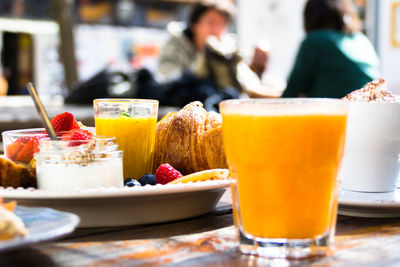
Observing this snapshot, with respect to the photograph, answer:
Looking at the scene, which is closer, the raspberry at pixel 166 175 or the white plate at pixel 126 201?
the white plate at pixel 126 201

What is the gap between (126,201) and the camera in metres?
0.72

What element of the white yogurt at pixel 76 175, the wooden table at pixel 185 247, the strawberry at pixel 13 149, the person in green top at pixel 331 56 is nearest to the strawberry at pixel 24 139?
the strawberry at pixel 13 149

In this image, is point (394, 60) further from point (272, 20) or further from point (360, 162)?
point (360, 162)

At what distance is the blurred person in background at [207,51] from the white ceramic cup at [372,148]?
116 inches

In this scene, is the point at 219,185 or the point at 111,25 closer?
the point at 219,185

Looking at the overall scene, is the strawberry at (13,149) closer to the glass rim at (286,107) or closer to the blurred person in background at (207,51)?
the glass rim at (286,107)

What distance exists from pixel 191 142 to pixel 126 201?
268mm

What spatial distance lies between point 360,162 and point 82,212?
462mm

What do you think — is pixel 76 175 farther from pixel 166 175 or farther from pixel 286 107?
pixel 286 107

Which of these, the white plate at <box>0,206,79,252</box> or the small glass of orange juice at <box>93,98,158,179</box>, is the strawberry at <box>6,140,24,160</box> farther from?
the white plate at <box>0,206,79,252</box>

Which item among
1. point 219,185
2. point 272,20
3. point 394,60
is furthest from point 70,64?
point 219,185

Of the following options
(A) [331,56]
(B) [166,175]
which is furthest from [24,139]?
(A) [331,56]

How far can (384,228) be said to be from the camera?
29.4 inches

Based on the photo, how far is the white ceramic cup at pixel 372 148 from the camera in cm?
87
